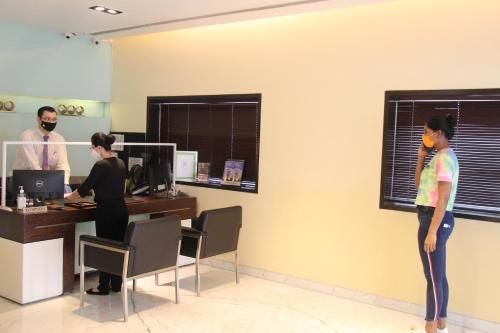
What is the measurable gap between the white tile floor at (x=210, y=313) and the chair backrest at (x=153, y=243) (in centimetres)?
40

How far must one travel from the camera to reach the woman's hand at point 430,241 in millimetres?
3357

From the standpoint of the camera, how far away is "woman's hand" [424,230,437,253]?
3357 mm

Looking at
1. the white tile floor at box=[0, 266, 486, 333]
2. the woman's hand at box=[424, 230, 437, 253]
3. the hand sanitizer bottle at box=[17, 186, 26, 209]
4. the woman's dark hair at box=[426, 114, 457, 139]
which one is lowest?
the white tile floor at box=[0, 266, 486, 333]

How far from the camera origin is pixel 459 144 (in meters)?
3.96

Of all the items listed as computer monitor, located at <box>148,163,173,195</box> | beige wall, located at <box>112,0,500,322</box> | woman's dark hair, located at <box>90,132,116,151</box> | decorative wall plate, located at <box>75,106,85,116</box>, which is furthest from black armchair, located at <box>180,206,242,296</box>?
decorative wall plate, located at <box>75,106,85,116</box>

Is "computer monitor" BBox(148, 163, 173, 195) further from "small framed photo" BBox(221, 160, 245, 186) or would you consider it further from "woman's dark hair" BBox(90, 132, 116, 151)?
"woman's dark hair" BBox(90, 132, 116, 151)

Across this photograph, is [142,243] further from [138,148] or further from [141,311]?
[138,148]

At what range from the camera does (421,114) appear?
4.14 metres

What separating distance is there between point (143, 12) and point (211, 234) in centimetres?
A: 207

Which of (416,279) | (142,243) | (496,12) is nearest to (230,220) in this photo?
(142,243)

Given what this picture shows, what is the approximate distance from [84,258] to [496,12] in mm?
3628

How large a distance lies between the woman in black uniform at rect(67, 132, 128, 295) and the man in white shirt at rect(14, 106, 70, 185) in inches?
30.8

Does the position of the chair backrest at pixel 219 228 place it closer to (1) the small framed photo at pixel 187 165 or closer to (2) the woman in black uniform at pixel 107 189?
(2) the woman in black uniform at pixel 107 189

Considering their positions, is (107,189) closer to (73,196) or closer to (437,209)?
(73,196)
